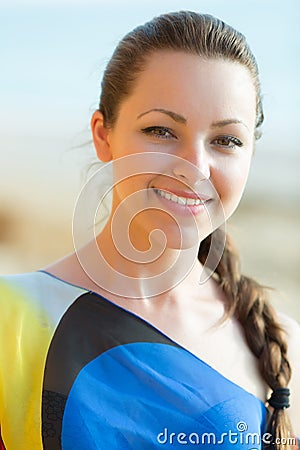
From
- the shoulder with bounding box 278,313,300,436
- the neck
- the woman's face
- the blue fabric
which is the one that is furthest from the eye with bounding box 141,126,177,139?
the shoulder with bounding box 278,313,300,436

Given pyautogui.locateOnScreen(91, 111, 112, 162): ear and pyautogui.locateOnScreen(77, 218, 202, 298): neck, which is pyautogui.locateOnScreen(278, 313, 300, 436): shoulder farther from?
pyautogui.locateOnScreen(91, 111, 112, 162): ear

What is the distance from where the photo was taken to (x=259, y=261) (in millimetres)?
1806

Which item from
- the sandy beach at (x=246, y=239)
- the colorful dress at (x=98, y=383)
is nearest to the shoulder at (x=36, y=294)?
the colorful dress at (x=98, y=383)

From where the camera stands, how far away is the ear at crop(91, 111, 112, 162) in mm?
969

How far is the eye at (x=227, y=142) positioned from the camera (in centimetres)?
90

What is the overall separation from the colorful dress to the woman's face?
143 mm

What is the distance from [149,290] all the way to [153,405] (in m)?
0.16

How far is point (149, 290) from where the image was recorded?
0.99 meters

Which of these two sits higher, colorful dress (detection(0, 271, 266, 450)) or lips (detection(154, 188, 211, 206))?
lips (detection(154, 188, 211, 206))

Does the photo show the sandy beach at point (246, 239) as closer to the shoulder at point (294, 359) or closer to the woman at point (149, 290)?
the shoulder at point (294, 359)

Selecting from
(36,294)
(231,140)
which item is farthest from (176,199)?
(36,294)

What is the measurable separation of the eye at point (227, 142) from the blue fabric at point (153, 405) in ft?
0.90

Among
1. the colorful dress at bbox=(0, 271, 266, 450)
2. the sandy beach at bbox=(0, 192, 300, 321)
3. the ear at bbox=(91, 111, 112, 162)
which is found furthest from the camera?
the sandy beach at bbox=(0, 192, 300, 321)

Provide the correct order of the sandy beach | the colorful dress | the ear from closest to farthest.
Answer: the colorful dress
the ear
the sandy beach
